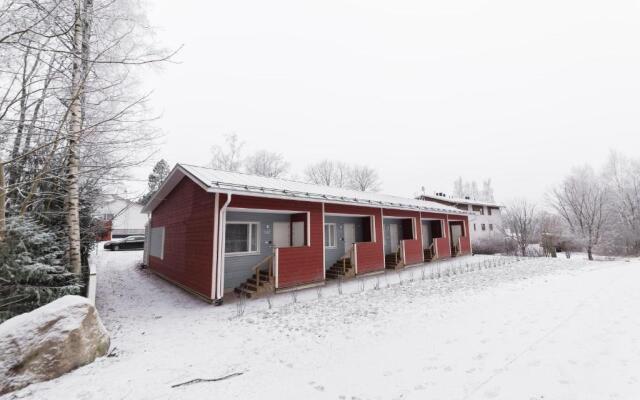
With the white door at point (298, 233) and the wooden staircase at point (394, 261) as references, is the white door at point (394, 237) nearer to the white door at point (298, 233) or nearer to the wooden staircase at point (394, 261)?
the wooden staircase at point (394, 261)

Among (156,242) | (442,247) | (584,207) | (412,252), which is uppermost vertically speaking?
(584,207)

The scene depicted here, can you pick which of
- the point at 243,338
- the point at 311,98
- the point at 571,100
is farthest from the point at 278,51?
the point at 571,100

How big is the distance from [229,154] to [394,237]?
19460 millimetres

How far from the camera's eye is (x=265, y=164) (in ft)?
103

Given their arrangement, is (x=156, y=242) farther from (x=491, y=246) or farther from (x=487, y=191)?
(x=487, y=191)

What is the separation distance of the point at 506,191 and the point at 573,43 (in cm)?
4269

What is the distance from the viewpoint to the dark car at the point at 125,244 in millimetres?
22953

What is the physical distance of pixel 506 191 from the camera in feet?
205

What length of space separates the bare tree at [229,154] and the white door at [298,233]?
19.1m

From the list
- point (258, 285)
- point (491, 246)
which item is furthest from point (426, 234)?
point (258, 285)

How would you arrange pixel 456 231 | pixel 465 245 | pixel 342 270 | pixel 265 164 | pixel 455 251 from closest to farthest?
pixel 342 270 < pixel 455 251 < pixel 465 245 < pixel 456 231 < pixel 265 164

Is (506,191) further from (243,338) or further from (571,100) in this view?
(243,338)

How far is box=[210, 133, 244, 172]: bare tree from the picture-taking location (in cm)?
2672

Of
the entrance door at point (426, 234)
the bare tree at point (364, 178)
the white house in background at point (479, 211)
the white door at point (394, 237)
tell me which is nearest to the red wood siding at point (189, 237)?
the white door at point (394, 237)
